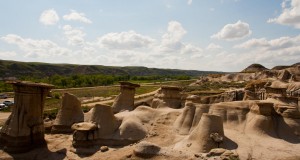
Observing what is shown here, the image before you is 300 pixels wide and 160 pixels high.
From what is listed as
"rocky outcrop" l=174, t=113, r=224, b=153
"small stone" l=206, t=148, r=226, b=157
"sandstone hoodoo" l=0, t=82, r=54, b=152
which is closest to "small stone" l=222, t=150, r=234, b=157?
"small stone" l=206, t=148, r=226, b=157

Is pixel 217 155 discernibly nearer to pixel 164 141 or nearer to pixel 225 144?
pixel 225 144

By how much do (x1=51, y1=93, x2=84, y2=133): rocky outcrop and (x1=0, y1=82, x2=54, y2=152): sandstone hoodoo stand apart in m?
4.31

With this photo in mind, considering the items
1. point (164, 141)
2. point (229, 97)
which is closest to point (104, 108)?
point (164, 141)

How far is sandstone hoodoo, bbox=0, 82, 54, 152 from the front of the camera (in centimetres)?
2514

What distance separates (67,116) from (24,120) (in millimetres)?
5915

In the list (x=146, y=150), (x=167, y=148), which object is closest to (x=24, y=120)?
A: (x=146, y=150)

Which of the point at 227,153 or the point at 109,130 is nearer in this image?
the point at 227,153

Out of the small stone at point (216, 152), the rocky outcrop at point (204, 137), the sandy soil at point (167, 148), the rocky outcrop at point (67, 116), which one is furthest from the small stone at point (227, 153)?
the rocky outcrop at point (67, 116)

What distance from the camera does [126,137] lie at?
2633 cm

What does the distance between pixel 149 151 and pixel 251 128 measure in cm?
797

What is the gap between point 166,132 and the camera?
26453 mm

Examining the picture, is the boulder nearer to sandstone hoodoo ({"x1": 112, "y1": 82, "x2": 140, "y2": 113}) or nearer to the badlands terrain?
the badlands terrain

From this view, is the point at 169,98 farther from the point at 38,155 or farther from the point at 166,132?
the point at 38,155

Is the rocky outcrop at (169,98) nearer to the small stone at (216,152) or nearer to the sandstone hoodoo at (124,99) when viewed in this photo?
the sandstone hoodoo at (124,99)
